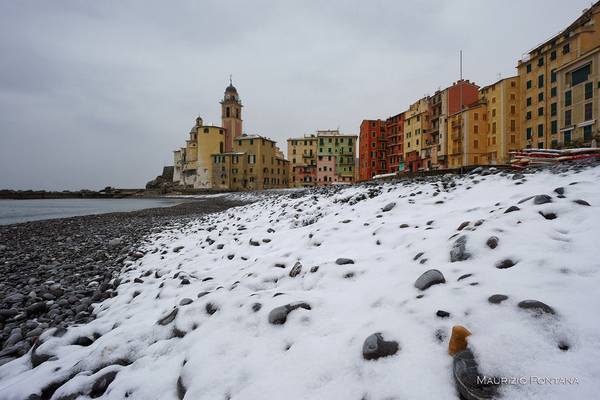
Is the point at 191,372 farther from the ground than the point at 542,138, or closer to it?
closer to it

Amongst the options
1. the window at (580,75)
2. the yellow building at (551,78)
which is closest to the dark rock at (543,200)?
the yellow building at (551,78)

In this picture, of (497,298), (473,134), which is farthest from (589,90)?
(497,298)

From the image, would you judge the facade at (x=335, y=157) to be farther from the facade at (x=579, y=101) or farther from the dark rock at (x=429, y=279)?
the dark rock at (x=429, y=279)

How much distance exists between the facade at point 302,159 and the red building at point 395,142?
70.5 ft

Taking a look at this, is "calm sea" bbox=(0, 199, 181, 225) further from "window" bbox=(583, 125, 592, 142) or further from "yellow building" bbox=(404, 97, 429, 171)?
"window" bbox=(583, 125, 592, 142)

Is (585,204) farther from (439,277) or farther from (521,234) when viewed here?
(439,277)

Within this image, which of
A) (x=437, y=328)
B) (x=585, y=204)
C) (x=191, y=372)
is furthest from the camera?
(x=585, y=204)

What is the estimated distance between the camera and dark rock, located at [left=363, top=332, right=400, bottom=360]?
188 centimetres

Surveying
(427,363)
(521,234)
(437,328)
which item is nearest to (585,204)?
(521,234)

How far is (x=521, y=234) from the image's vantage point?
2920mm

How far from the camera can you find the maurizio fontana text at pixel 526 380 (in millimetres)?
1357

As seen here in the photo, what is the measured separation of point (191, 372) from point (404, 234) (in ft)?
10.4

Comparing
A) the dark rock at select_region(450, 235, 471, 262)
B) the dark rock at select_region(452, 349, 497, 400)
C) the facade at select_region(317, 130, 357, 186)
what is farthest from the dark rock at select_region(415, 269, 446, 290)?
the facade at select_region(317, 130, 357, 186)

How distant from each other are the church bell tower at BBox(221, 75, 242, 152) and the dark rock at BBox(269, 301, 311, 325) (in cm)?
8260
